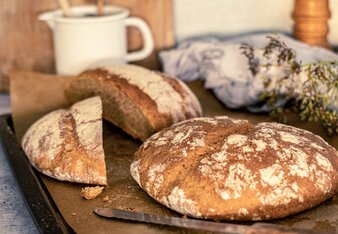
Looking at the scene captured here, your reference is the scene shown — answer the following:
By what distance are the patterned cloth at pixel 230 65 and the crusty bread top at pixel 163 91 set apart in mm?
174

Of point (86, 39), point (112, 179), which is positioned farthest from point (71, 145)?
point (86, 39)

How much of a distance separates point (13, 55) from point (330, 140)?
92 centimetres

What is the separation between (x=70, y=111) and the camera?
1.38 m

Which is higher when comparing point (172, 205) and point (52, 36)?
point (52, 36)

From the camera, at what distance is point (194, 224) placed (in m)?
0.99

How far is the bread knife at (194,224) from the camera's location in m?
0.95

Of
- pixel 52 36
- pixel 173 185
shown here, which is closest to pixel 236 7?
pixel 52 36

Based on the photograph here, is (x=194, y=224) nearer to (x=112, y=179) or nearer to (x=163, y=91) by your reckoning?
(x=112, y=179)

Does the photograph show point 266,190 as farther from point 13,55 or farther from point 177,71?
point 13,55

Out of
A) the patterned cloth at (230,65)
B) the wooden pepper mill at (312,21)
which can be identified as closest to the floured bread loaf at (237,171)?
the patterned cloth at (230,65)

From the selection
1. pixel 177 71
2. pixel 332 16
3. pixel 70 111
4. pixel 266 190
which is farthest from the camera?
pixel 332 16

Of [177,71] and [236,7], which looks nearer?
[177,71]

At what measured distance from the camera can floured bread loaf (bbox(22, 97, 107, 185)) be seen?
47.5 inches

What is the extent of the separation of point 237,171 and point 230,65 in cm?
65
